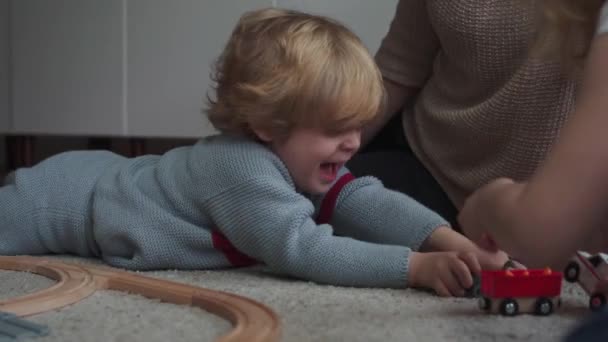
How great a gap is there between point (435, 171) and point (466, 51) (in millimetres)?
196

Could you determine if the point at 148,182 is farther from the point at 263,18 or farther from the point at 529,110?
the point at 529,110

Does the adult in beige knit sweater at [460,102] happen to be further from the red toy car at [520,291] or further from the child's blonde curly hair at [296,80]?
the red toy car at [520,291]

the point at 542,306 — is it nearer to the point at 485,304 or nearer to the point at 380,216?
the point at 485,304

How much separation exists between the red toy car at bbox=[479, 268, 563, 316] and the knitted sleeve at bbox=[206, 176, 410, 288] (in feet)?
0.50

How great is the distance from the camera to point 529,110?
1.11 metres

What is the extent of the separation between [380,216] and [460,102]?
255mm

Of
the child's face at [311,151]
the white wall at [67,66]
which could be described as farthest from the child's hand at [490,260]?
the white wall at [67,66]

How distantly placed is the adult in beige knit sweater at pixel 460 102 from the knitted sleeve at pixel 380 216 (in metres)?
0.17

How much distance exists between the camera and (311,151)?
1031 millimetres

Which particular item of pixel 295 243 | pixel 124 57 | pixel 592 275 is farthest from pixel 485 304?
pixel 124 57

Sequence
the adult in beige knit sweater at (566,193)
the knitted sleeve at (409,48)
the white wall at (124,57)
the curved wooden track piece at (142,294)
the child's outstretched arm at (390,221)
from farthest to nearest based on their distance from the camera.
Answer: the white wall at (124,57), the knitted sleeve at (409,48), the child's outstretched arm at (390,221), the curved wooden track piece at (142,294), the adult in beige knit sweater at (566,193)

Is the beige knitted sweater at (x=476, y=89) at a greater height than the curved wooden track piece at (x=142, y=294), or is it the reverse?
the beige knitted sweater at (x=476, y=89)

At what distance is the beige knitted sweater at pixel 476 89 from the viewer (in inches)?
43.4

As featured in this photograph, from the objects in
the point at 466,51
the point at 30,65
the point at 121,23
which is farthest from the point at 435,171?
the point at 30,65
